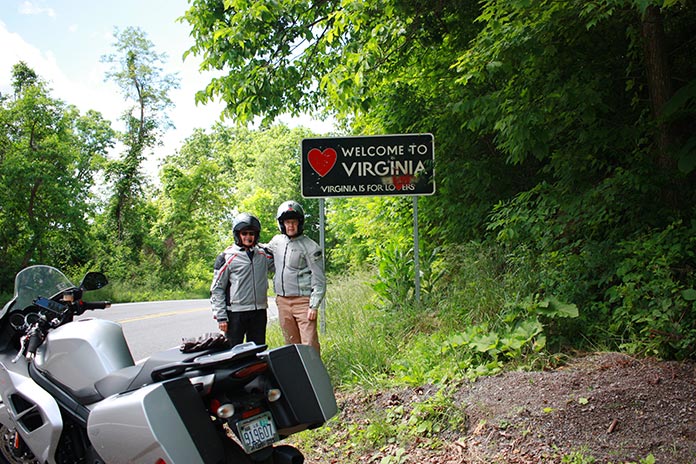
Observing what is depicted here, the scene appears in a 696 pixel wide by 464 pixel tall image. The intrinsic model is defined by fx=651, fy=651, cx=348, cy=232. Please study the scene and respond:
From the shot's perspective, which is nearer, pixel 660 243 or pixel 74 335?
pixel 74 335

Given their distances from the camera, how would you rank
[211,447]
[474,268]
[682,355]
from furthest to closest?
[474,268], [682,355], [211,447]

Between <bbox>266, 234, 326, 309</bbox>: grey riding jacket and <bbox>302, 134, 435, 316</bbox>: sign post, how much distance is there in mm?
2148

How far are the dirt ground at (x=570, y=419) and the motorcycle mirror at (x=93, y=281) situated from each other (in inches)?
85.2

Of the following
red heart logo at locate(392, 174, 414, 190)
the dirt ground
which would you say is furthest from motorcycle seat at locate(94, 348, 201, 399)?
red heart logo at locate(392, 174, 414, 190)

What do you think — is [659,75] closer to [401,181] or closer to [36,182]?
[401,181]

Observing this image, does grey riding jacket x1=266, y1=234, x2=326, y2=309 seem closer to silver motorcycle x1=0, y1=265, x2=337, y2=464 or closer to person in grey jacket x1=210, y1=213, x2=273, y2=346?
person in grey jacket x1=210, y1=213, x2=273, y2=346

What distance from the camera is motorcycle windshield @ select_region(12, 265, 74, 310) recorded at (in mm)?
4146

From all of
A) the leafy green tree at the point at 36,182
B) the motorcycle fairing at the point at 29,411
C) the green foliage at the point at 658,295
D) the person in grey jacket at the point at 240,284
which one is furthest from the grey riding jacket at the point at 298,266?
the leafy green tree at the point at 36,182

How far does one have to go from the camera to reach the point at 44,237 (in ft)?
100

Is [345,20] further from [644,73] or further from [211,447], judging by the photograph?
[211,447]

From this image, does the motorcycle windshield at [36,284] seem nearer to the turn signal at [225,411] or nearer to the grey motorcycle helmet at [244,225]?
the turn signal at [225,411]

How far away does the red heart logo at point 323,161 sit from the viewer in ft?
28.8

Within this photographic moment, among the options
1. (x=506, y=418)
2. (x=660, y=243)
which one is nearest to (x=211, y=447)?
(x=506, y=418)

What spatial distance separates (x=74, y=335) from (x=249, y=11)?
685 centimetres
